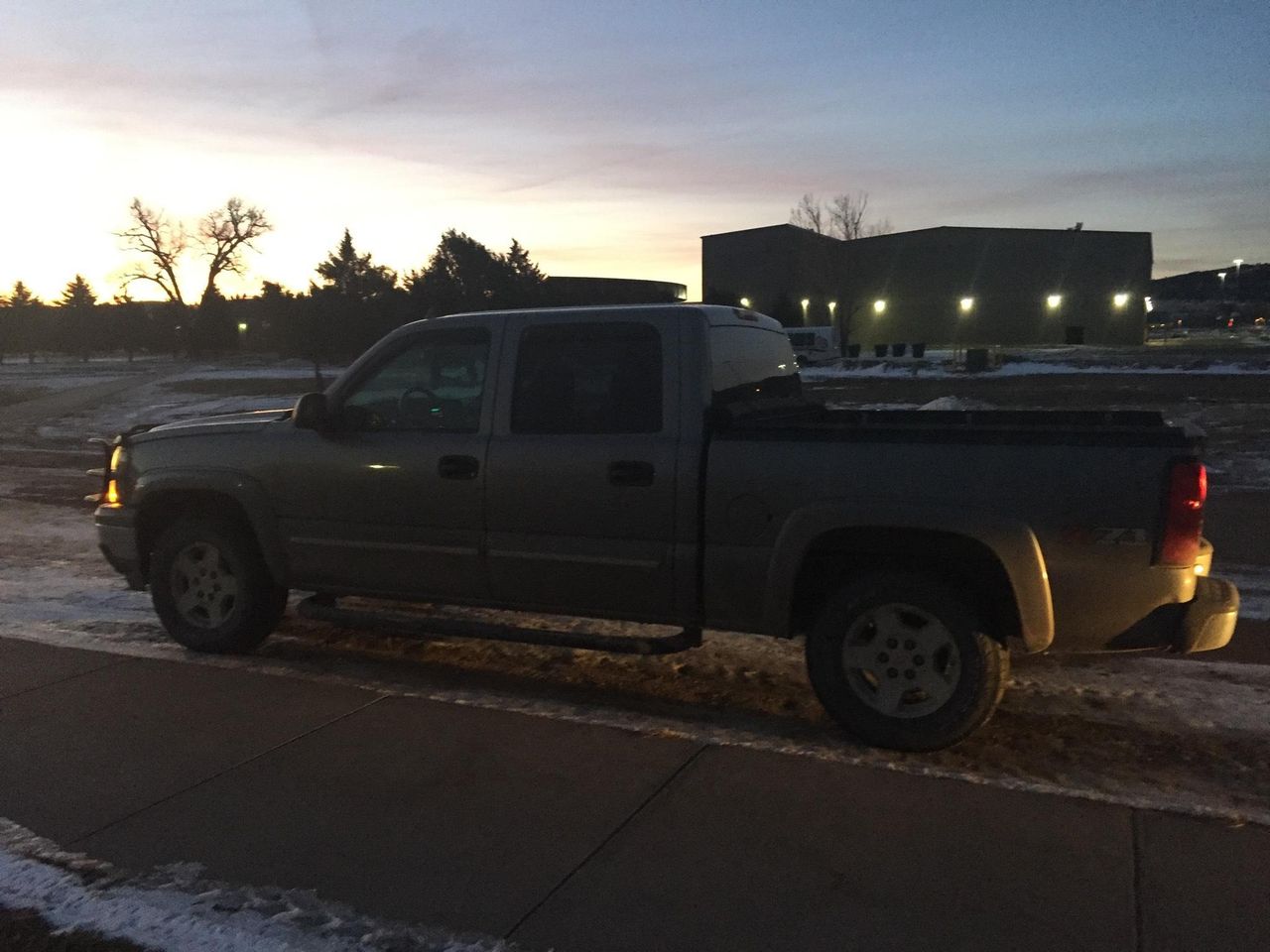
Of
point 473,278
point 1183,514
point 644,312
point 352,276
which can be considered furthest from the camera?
point 352,276

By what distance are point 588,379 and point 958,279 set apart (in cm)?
6260

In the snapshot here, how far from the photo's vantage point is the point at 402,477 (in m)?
5.04

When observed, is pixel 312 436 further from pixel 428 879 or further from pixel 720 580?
pixel 428 879

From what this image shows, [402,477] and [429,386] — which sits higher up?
[429,386]

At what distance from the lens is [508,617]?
6.25m

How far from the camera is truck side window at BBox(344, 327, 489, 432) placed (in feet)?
16.5

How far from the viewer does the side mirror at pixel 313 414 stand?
5.07 meters

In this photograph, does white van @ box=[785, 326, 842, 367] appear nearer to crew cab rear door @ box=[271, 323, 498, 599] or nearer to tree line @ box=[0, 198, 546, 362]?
tree line @ box=[0, 198, 546, 362]

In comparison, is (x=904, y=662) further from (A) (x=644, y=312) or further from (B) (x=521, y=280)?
(B) (x=521, y=280)

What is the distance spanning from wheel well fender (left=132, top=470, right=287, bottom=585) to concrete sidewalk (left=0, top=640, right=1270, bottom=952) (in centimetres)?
97

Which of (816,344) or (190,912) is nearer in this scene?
(190,912)

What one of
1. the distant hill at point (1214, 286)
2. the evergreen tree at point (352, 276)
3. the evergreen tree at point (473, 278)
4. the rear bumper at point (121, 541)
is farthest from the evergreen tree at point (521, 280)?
the distant hill at point (1214, 286)

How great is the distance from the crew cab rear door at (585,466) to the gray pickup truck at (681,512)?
1 centimetres

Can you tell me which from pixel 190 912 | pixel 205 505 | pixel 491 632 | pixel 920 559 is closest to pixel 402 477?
pixel 491 632
